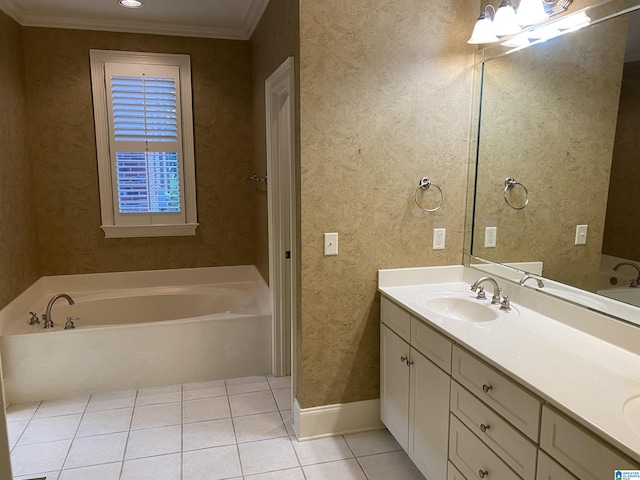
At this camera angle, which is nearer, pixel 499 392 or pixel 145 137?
pixel 499 392

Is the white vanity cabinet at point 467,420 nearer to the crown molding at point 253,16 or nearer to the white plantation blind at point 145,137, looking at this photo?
the crown molding at point 253,16

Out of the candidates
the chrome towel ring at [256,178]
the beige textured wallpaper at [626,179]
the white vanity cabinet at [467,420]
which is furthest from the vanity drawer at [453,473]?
the chrome towel ring at [256,178]

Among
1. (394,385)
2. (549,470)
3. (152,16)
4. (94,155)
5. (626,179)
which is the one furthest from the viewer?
(94,155)

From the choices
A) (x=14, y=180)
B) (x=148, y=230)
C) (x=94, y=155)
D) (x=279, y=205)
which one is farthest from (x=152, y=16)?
(x=279, y=205)

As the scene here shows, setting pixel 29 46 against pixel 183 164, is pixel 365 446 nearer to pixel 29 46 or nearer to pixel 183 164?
pixel 183 164

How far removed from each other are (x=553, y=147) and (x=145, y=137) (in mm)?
3179

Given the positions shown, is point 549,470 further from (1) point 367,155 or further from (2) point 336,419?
(1) point 367,155

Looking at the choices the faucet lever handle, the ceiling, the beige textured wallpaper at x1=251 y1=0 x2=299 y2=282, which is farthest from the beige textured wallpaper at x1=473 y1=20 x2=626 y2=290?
the ceiling

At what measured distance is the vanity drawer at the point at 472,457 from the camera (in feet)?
5.14

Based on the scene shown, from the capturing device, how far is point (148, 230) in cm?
406

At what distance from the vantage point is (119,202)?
396 cm

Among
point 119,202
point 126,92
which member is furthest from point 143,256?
point 126,92

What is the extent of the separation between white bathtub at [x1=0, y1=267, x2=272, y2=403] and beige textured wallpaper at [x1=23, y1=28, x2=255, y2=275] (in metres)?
0.44

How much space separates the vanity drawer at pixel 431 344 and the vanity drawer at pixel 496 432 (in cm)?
11
